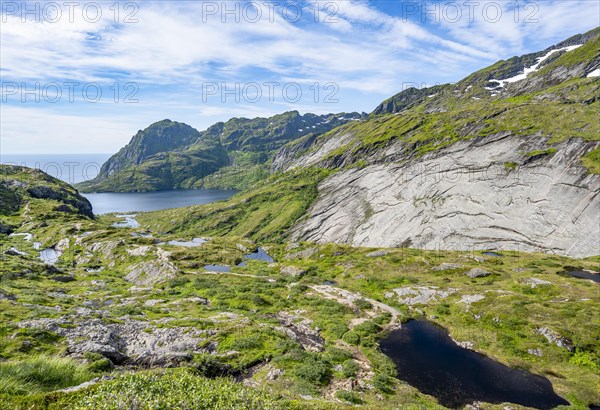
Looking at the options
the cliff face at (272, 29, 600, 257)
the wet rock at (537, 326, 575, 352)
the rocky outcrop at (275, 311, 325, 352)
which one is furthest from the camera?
the cliff face at (272, 29, 600, 257)

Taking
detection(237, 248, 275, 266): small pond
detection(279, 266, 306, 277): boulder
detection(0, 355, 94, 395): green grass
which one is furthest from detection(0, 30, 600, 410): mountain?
detection(237, 248, 275, 266): small pond

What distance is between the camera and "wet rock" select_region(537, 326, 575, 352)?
4419 centimetres

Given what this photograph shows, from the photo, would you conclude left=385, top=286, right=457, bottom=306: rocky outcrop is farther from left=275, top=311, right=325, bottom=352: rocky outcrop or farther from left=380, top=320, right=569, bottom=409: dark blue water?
left=275, top=311, right=325, bottom=352: rocky outcrop

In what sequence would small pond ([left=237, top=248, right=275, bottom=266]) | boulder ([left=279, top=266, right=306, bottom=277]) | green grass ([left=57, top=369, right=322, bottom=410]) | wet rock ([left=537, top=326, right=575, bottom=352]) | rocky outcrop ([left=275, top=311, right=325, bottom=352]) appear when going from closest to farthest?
green grass ([left=57, top=369, right=322, bottom=410]), rocky outcrop ([left=275, top=311, right=325, bottom=352]), wet rock ([left=537, top=326, right=575, bottom=352]), boulder ([left=279, top=266, right=306, bottom=277]), small pond ([left=237, top=248, right=275, bottom=266])

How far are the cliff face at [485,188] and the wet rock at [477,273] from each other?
4276 cm

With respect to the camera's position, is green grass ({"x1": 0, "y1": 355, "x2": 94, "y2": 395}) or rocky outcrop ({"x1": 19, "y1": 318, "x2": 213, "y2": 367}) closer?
green grass ({"x1": 0, "y1": 355, "x2": 94, "y2": 395})

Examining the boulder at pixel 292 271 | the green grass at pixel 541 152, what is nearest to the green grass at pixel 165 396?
the boulder at pixel 292 271

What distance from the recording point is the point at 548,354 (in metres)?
43.6

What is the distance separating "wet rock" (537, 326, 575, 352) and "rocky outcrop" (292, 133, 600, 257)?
68.9 meters

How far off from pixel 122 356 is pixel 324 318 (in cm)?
3372

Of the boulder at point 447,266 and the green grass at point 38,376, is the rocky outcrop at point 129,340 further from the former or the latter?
the boulder at point 447,266

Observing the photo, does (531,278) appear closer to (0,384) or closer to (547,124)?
(0,384)

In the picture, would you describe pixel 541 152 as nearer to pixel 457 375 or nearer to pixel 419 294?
pixel 419 294

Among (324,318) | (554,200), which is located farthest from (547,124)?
(324,318)
